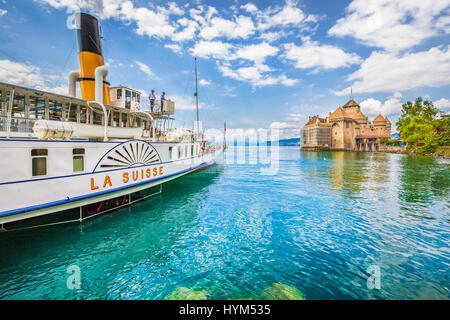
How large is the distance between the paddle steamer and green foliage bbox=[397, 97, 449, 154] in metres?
85.5

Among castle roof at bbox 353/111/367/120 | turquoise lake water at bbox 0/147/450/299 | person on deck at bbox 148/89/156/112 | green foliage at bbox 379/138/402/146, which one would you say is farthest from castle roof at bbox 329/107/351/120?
person on deck at bbox 148/89/156/112

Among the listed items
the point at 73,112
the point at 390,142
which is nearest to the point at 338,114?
the point at 390,142

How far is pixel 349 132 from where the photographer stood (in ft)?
356

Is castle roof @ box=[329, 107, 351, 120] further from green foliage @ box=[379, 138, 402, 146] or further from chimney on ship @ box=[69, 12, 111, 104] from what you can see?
chimney on ship @ box=[69, 12, 111, 104]

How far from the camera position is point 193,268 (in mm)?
6387

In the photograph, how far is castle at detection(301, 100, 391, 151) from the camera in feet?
351

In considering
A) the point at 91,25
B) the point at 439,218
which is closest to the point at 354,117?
the point at 439,218

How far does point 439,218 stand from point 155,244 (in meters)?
15.2

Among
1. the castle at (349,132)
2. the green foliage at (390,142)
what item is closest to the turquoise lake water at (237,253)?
the green foliage at (390,142)

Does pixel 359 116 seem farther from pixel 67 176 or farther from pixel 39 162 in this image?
pixel 39 162

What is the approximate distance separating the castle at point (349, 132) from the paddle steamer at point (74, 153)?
370 feet

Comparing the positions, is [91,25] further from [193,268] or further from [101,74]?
[193,268]

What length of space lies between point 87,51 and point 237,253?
16.9m
